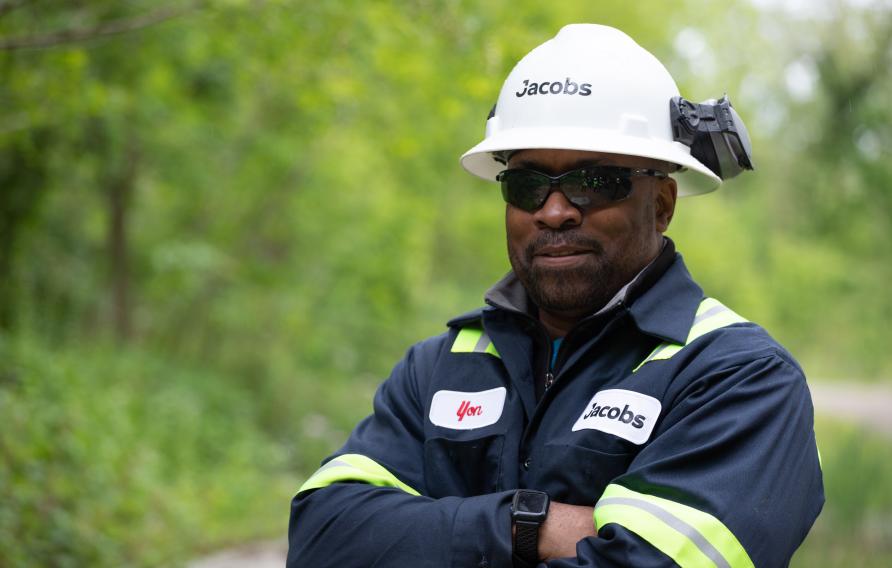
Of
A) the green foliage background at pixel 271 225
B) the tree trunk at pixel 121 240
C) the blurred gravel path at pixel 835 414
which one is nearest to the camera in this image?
the green foliage background at pixel 271 225

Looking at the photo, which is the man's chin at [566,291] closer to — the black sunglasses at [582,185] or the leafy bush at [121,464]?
the black sunglasses at [582,185]

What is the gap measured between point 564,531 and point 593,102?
3.65ft

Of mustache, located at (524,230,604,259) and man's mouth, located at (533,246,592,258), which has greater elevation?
Result: mustache, located at (524,230,604,259)

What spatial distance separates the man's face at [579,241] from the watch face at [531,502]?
0.53 metres

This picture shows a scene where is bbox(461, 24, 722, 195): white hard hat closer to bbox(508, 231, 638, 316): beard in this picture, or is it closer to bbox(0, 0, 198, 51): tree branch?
bbox(508, 231, 638, 316): beard

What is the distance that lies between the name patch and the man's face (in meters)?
0.28

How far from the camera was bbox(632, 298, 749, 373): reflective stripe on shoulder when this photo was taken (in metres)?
2.55

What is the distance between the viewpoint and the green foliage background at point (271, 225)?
25.1ft

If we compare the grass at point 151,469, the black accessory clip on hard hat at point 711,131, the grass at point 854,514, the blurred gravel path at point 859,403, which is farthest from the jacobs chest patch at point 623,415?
the blurred gravel path at point 859,403

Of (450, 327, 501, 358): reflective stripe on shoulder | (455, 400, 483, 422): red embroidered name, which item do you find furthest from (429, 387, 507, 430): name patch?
(450, 327, 501, 358): reflective stripe on shoulder

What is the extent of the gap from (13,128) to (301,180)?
8.55 metres

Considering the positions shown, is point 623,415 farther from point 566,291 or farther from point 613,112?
point 613,112

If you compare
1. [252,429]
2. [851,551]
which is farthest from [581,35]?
[252,429]

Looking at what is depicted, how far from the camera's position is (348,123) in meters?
14.6
